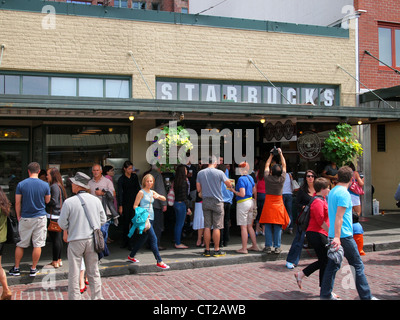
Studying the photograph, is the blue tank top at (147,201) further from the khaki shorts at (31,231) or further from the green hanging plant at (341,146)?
the green hanging plant at (341,146)

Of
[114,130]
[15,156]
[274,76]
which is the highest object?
[274,76]

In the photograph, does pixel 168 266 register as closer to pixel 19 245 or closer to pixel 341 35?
pixel 19 245

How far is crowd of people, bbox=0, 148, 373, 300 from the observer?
5.41 metres

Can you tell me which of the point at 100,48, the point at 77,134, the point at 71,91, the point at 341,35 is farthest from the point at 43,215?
the point at 341,35

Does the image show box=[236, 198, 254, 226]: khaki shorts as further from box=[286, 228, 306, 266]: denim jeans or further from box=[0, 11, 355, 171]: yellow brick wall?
box=[0, 11, 355, 171]: yellow brick wall

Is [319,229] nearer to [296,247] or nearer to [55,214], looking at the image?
[296,247]

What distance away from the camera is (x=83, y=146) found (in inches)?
442

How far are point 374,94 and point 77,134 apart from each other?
355 inches

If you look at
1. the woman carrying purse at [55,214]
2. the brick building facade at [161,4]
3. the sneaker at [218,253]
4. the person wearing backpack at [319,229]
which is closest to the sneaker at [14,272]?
the woman carrying purse at [55,214]

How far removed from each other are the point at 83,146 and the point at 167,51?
3.69 m

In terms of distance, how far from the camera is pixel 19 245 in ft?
23.1

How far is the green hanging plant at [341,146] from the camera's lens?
10555mm

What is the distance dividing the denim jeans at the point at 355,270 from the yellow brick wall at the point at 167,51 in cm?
776

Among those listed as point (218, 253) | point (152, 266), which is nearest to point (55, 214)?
point (152, 266)
